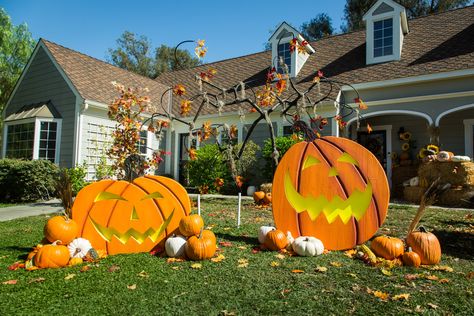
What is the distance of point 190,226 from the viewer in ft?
11.9

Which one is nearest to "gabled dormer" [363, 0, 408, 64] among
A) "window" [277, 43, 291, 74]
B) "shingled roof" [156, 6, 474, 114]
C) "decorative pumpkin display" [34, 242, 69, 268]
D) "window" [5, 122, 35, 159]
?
"shingled roof" [156, 6, 474, 114]

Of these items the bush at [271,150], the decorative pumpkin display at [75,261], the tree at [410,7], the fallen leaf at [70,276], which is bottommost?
the fallen leaf at [70,276]

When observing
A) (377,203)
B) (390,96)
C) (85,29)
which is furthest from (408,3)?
(377,203)

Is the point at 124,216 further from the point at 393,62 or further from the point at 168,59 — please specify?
the point at 168,59

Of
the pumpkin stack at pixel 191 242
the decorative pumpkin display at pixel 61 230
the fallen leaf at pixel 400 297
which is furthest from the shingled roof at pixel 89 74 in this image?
the fallen leaf at pixel 400 297

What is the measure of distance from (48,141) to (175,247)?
9619 millimetres

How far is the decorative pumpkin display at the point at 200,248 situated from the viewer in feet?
11.2

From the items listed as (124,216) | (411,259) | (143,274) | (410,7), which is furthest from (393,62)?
(410,7)

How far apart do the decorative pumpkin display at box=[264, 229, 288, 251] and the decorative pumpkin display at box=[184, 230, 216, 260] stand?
2.21 feet

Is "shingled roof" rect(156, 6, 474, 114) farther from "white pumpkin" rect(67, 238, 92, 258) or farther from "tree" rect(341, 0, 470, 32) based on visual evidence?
"tree" rect(341, 0, 470, 32)

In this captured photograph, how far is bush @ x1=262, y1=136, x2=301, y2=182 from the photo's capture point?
10359 millimetres

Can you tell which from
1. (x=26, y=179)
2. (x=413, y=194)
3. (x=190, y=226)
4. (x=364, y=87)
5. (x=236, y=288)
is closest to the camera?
(x=236, y=288)

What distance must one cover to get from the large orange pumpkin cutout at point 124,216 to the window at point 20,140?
891 cm

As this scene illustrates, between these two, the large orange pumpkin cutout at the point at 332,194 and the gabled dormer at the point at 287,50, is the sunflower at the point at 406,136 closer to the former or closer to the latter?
the gabled dormer at the point at 287,50
